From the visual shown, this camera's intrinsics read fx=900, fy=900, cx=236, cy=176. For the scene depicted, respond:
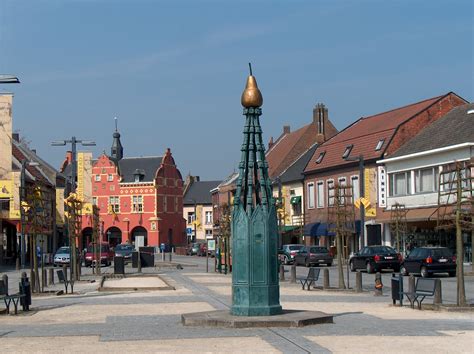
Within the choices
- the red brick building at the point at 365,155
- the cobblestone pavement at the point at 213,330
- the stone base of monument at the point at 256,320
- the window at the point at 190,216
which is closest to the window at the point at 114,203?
the window at the point at 190,216

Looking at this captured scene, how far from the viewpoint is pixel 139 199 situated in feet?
391

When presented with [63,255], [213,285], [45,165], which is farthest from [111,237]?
[213,285]

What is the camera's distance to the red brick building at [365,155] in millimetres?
60809

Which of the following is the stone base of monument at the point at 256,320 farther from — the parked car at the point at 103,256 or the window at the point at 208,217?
the window at the point at 208,217

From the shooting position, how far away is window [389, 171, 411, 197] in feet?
186

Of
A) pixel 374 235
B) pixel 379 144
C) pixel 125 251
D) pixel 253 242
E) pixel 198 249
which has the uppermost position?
pixel 379 144

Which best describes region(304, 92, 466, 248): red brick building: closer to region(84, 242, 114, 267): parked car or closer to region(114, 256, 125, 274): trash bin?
region(114, 256, 125, 274): trash bin

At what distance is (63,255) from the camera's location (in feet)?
196

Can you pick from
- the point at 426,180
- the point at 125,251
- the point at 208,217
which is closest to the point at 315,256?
the point at 426,180

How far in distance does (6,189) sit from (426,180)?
24.8 m

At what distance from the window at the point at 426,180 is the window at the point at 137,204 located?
66.9 m

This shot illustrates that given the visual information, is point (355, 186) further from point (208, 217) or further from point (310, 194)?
point (208, 217)

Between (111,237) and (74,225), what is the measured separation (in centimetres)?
7869

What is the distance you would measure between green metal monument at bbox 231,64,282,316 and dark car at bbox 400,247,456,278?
21.5m
